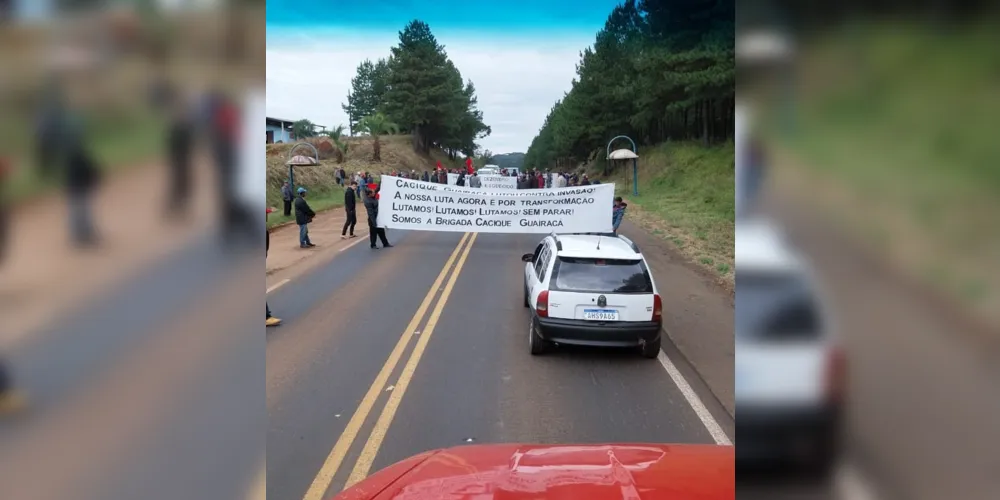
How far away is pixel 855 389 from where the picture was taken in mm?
849

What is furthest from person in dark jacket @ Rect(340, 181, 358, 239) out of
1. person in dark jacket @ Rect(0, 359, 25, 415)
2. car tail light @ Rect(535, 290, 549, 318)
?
person in dark jacket @ Rect(0, 359, 25, 415)

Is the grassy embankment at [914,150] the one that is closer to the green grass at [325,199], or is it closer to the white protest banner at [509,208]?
the white protest banner at [509,208]

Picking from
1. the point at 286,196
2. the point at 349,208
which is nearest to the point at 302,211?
the point at 349,208

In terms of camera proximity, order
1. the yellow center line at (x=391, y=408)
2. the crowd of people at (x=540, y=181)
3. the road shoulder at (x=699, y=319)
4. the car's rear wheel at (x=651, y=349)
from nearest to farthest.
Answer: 1. the yellow center line at (x=391, y=408)
2. the road shoulder at (x=699, y=319)
3. the car's rear wheel at (x=651, y=349)
4. the crowd of people at (x=540, y=181)

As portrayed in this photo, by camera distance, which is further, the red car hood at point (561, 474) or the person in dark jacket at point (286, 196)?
the person in dark jacket at point (286, 196)

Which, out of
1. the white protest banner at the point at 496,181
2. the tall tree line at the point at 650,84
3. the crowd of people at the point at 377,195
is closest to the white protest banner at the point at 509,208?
the crowd of people at the point at 377,195

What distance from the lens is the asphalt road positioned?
512 centimetres

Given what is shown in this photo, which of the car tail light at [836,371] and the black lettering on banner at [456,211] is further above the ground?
the black lettering on banner at [456,211]

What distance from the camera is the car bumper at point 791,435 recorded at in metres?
0.89

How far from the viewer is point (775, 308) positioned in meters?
0.91

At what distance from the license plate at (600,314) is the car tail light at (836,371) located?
256 inches

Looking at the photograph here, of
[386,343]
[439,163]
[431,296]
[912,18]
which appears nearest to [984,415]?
[912,18]

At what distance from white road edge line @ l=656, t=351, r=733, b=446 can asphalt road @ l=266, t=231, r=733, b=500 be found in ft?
0.15

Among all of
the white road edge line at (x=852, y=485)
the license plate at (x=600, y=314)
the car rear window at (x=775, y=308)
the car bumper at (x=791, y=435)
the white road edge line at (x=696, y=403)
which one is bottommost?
the white road edge line at (x=696, y=403)
